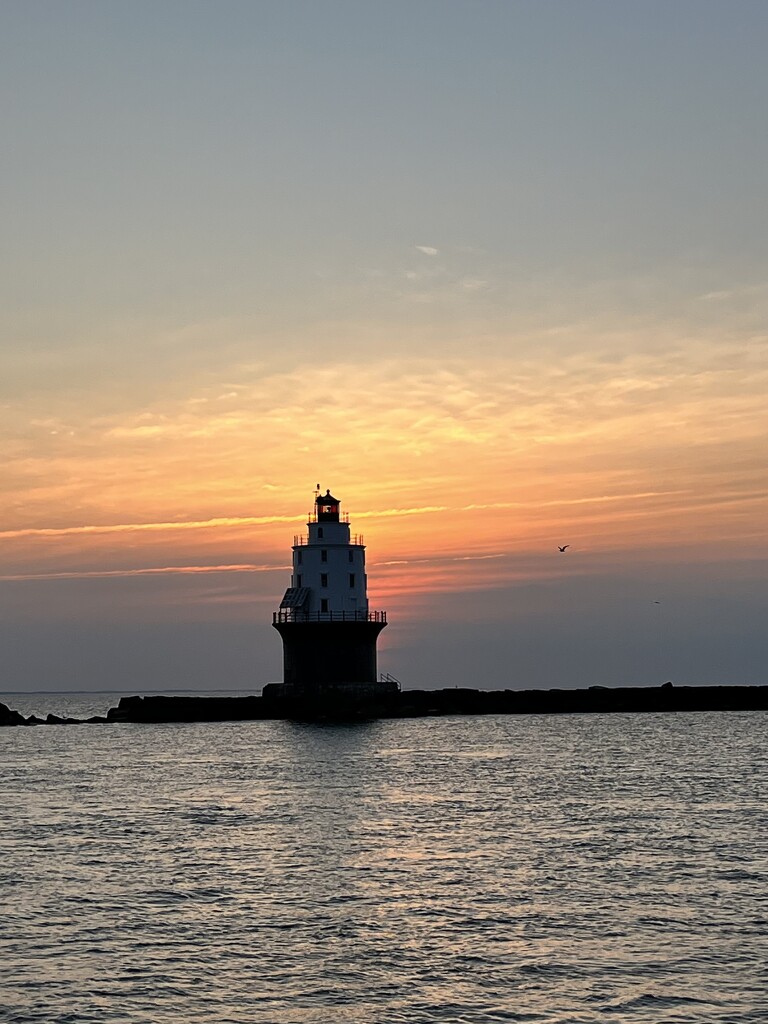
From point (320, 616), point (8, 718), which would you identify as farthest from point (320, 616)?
point (8, 718)

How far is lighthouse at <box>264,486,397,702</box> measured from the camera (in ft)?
261

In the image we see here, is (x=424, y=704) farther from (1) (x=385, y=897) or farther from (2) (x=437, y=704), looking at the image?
(1) (x=385, y=897)

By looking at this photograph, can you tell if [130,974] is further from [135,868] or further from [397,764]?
[397,764]

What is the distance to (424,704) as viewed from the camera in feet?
316

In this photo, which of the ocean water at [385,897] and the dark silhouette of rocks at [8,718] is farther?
the dark silhouette of rocks at [8,718]

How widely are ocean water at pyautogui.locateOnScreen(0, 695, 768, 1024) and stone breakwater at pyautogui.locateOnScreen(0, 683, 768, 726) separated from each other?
28.5 m

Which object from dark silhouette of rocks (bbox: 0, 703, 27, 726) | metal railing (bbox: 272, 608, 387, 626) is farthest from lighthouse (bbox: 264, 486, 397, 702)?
dark silhouette of rocks (bbox: 0, 703, 27, 726)

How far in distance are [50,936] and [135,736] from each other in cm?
6601

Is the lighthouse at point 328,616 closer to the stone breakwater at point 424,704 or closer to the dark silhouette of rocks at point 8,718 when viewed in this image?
the stone breakwater at point 424,704

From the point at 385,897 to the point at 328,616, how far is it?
53536 millimetres

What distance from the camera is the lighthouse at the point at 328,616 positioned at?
79500 millimetres

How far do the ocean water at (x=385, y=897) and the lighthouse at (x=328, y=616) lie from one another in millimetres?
26097

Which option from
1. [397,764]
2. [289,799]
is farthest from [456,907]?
[397,764]

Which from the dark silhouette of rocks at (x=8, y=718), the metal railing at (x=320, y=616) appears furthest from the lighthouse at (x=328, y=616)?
the dark silhouette of rocks at (x=8, y=718)
